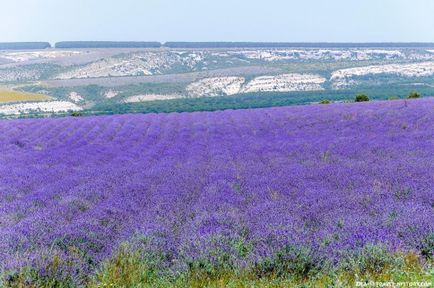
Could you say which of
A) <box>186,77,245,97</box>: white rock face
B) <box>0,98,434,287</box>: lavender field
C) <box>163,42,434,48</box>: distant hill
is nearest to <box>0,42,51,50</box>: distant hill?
<box>163,42,434,48</box>: distant hill

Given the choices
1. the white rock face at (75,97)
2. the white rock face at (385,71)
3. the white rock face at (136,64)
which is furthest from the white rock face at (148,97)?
the white rock face at (136,64)

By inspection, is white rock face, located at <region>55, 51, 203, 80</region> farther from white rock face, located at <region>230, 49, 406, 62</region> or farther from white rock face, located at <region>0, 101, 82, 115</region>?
white rock face, located at <region>0, 101, 82, 115</region>

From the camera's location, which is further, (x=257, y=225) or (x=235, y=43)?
(x=235, y=43)

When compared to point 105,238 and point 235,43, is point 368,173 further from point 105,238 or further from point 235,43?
point 235,43

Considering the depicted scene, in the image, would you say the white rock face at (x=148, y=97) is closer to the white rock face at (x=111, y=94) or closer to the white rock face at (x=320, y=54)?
the white rock face at (x=111, y=94)

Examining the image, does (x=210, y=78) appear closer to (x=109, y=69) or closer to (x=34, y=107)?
(x=109, y=69)

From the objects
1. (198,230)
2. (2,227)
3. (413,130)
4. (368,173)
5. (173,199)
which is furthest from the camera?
(413,130)

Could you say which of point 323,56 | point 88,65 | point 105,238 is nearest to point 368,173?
point 105,238

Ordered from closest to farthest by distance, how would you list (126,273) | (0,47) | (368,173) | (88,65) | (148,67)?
1. (126,273)
2. (368,173)
3. (88,65)
4. (148,67)
5. (0,47)
